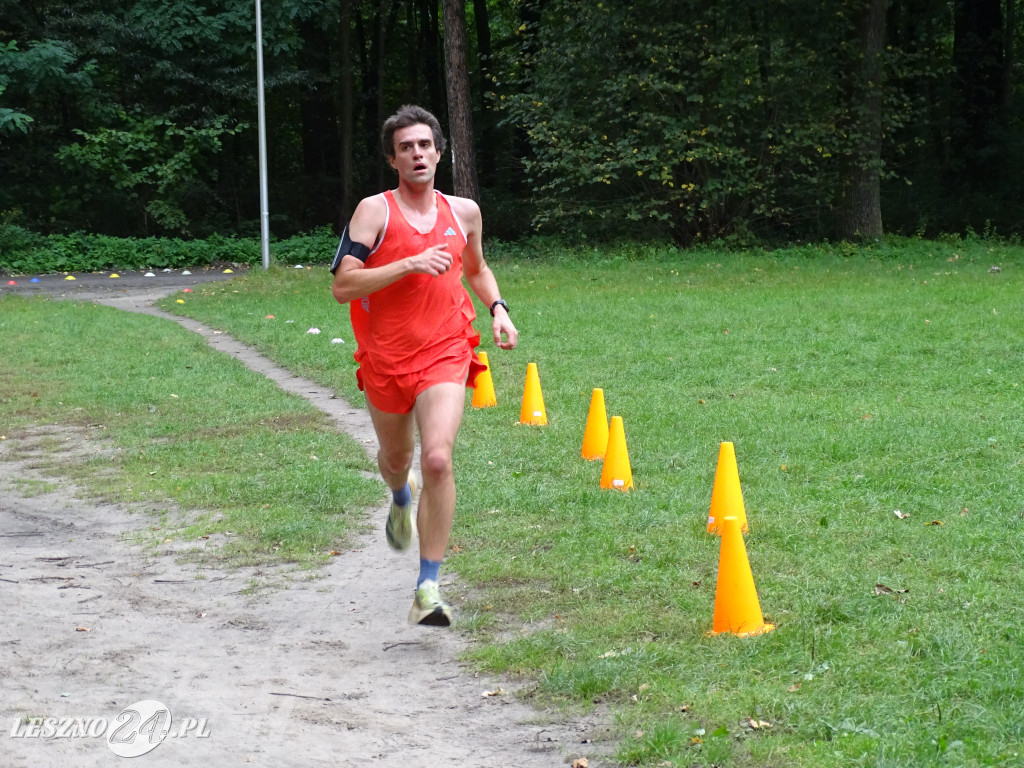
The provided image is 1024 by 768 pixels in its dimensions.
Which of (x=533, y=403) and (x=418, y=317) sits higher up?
(x=418, y=317)

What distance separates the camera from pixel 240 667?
4633 millimetres

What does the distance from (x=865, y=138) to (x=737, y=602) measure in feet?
75.8

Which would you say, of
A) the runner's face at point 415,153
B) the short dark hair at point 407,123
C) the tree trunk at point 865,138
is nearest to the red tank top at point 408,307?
the runner's face at point 415,153

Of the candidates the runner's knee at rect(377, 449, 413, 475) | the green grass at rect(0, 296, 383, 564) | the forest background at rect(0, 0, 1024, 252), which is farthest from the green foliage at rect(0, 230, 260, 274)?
the runner's knee at rect(377, 449, 413, 475)

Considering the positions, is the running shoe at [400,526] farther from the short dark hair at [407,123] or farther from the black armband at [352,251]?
the short dark hair at [407,123]

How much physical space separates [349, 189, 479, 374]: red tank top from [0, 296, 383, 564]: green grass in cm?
149

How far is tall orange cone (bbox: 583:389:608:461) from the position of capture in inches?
312

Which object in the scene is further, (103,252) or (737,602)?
(103,252)

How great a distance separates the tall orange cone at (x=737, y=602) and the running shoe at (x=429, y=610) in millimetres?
1084

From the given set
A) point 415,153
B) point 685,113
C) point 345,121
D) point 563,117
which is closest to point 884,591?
point 415,153

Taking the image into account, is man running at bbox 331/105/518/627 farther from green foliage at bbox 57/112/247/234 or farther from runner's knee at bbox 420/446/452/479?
green foliage at bbox 57/112/247/234

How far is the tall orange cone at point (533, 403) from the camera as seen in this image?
918 centimetres

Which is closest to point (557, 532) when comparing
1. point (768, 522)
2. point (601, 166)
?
point (768, 522)

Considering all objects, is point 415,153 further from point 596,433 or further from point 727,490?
point 596,433
